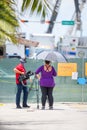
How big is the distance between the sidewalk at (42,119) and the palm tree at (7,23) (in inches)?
86.5

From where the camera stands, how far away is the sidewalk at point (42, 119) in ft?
42.7

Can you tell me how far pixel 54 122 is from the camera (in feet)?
46.1

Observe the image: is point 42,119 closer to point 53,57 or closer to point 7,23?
point 7,23

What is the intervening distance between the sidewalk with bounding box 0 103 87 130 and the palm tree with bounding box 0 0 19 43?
2.20m

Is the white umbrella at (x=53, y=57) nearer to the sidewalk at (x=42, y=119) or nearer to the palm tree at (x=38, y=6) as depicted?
the sidewalk at (x=42, y=119)

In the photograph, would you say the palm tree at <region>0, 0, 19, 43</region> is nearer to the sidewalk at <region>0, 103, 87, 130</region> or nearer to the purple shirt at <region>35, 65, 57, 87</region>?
the sidewalk at <region>0, 103, 87, 130</region>

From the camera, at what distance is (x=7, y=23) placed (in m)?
13.2

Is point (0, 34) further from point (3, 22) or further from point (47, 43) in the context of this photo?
point (47, 43)

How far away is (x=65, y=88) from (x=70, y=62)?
1122 mm

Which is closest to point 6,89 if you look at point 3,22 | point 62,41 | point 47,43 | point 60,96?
point 60,96

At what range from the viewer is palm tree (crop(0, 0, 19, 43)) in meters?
13.0

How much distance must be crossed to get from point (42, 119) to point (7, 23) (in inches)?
123

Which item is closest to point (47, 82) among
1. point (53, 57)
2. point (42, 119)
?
point (42, 119)

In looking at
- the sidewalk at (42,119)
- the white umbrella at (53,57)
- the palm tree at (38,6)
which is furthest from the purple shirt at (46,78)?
the white umbrella at (53,57)
